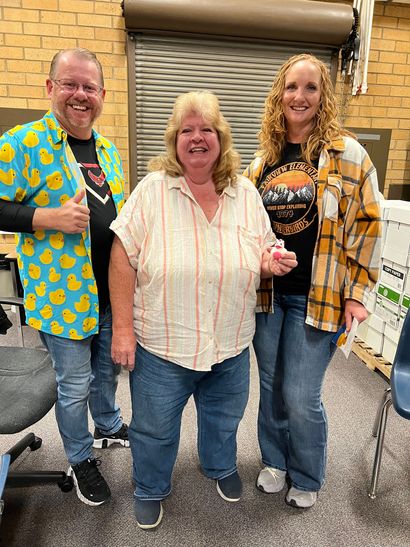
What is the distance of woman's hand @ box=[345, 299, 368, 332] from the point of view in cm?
140

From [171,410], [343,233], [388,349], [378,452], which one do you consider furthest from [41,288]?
[388,349]

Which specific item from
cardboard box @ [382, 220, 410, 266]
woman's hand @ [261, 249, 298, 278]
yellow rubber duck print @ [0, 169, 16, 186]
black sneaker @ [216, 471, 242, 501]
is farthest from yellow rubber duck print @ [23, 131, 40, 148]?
cardboard box @ [382, 220, 410, 266]

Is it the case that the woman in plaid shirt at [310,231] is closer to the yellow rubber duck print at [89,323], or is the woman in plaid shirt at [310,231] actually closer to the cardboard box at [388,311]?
the yellow rubber duck print at [89,323]

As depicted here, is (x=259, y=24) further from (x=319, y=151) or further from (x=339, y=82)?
(x=319, y=151)

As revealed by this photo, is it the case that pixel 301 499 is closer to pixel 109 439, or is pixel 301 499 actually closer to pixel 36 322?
pixel 109 439

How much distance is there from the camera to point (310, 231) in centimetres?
142

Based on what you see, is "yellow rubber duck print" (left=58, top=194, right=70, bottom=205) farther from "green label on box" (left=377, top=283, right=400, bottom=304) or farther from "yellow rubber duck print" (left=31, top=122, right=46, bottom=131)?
"green label on box" (left=377, top=283, right=400, bottom=304)

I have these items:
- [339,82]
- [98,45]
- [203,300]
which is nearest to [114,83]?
[98,45]

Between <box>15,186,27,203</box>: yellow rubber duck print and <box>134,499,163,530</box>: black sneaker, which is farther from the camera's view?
<box>134,499,163,530</box>: black sneaker

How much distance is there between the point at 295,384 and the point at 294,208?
2.11ft

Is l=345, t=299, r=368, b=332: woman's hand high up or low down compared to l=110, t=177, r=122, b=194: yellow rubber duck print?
down

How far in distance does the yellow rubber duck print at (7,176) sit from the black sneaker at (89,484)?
1.14 meters

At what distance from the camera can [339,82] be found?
11.8 ft

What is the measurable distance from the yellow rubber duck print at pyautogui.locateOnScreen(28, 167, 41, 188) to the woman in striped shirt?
1.03ft
